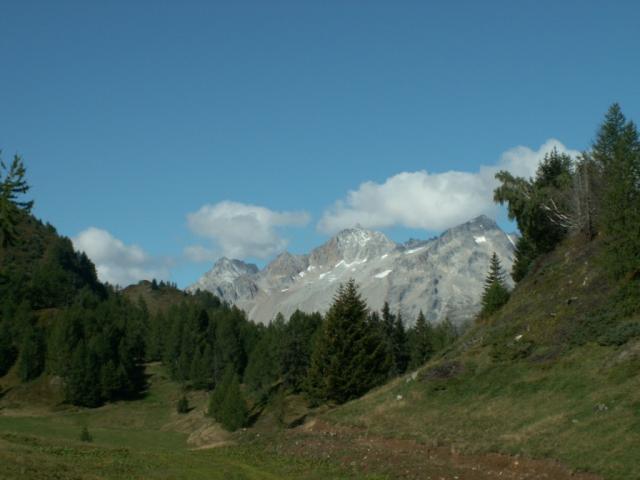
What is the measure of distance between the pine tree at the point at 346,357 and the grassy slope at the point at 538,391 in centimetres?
392

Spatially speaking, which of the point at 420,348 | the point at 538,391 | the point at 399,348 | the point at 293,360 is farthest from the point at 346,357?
the point at 420,348

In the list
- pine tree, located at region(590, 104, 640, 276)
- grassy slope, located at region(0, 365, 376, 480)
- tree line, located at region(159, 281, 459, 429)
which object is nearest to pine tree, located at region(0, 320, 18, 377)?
tree line, located at region(159, 281, 459, 429)

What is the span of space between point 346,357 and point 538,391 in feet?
77.2

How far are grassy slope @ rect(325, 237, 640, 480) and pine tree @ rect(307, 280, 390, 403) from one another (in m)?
3.92

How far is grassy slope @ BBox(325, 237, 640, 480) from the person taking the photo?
91.7 feet

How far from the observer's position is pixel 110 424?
11212 cm

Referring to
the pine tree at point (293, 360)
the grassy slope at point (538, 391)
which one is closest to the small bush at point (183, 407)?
the pine tree at point (293, 360)

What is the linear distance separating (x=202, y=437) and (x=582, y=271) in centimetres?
5336

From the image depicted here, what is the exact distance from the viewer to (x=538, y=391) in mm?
36844

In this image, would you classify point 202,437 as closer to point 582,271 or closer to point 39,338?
point 582,271

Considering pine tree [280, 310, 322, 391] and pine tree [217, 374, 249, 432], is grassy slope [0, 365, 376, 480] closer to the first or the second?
pine tree [217, 374, 249, 432]

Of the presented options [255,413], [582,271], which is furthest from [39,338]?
[582,271]

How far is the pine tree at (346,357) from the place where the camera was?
57281 mm

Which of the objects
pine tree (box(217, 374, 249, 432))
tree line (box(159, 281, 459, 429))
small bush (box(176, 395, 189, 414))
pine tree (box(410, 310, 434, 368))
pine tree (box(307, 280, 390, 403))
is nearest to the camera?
pine tree (box(307, 280, 390, 403))
